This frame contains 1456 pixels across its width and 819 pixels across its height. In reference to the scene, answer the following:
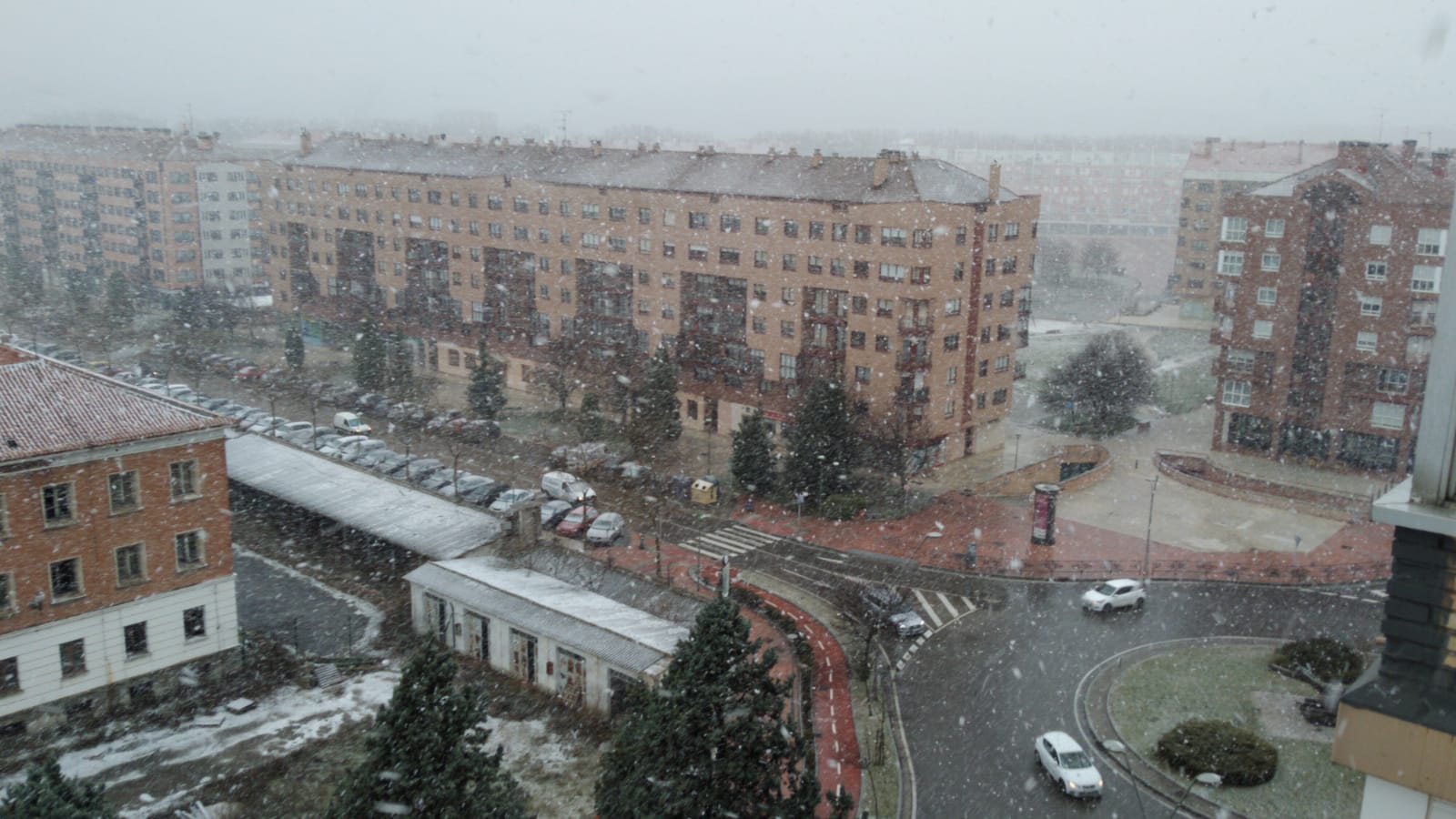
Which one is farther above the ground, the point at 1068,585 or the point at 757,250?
the point at 757,250

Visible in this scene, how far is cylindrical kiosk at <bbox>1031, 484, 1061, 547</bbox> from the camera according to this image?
28.9 metres

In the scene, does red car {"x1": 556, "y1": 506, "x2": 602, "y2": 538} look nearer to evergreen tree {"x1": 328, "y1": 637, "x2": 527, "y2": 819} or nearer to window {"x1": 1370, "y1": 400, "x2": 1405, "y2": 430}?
evergreen tree {"x1": 328, "y1": 637, "x2": 527, "y2": 819}

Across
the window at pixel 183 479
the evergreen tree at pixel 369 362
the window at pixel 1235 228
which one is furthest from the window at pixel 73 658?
the window at pixel 1235 228

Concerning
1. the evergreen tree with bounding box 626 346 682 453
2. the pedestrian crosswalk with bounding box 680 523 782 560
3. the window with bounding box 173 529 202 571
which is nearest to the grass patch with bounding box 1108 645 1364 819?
the pedestrian crosswalk with bounding box 680 523 782 560

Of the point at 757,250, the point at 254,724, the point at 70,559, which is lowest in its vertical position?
the point at 254,724

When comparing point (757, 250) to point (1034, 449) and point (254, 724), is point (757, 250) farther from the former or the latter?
point (254, 724)

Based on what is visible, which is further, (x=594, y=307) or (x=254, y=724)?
(x=594, y=307)

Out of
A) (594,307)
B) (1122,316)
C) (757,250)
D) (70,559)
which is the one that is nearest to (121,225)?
(594,307)

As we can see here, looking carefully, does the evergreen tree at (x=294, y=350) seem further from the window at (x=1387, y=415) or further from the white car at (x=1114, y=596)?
the window at (x=1387, y=415)

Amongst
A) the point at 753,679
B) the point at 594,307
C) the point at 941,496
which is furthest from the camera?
the point at 594,307

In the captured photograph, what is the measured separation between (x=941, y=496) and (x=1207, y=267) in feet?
144

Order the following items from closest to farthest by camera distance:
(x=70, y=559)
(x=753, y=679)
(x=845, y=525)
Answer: (x=753, y=679) < (x=70, y=559) < (x=845, y=525)

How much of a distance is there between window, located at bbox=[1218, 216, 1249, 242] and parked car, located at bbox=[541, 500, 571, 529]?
2499 centimetres

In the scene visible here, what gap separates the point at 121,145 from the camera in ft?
237
